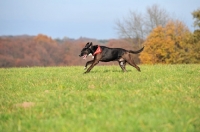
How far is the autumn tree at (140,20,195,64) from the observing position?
1980 inches

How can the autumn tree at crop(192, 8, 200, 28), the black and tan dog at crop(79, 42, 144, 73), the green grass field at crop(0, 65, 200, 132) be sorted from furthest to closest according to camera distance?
1. the autumn tree at crop(192, 8, 200, 28)
2. the black and tan dog at crop(79, 42, 144, 73)
3. the green grass field at crop(0, 65, 200, 132)

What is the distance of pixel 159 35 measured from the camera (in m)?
54.3

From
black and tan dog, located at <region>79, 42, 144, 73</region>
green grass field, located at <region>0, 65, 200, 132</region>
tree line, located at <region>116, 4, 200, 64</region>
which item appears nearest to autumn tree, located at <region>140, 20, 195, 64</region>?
tree line, located at <region>116, 4, 200, 64</region>

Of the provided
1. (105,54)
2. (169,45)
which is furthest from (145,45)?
(105,54)

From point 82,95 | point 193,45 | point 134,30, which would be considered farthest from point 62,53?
point 82,95

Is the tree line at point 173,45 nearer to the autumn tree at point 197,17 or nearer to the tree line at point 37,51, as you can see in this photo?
the autumn tree at point 197,17

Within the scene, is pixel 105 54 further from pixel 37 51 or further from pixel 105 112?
pixel 37 51

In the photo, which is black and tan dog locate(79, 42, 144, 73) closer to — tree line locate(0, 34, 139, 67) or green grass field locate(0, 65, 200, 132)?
green grass field locate(0, 65, 200, 132)

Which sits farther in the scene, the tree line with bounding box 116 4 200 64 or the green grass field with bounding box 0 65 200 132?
the tree line with bounding box 116 4 200 64

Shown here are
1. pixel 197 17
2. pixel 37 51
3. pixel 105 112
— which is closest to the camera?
pixel 105 112

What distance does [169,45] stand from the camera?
52.2m

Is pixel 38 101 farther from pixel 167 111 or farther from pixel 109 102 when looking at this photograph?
pixel 167 111

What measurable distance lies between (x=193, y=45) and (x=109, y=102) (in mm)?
46038

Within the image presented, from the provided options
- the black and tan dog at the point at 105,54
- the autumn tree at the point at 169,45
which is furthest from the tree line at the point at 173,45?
the black and tan dog at the point at 105,54
